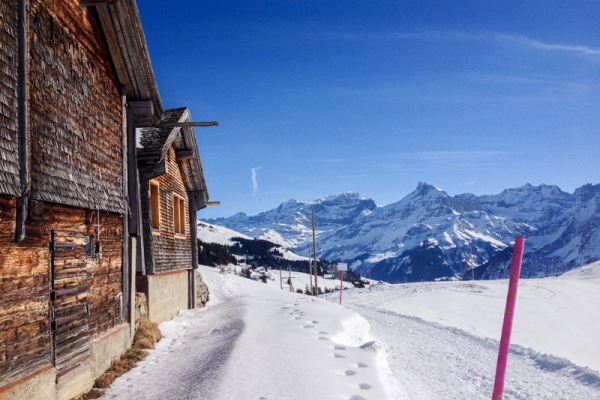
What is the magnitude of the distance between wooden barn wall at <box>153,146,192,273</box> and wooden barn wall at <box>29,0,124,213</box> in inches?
154

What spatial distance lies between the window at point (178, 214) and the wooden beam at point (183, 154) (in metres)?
1.23

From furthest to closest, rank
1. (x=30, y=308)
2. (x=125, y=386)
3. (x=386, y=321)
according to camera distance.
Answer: (x=386, y=321), (x=125, y=386), (x=30, y=308)

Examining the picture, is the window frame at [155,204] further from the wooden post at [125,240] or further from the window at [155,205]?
the wooden post at [125,240]

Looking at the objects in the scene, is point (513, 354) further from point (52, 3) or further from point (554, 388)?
point (52, 3)

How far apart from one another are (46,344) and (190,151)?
10.5 m

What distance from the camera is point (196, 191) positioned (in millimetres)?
18750

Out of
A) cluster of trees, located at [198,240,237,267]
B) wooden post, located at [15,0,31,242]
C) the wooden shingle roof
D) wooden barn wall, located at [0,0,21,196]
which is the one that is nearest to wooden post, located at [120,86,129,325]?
the wooden shingle roof

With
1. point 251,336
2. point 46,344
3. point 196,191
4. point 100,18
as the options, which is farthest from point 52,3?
point 196,191

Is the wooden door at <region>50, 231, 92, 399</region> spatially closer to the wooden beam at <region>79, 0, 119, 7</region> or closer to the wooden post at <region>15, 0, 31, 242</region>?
the wooden post at <region>15, 0, 31, 242</region>

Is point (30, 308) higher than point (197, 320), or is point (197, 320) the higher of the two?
point (30, 308)

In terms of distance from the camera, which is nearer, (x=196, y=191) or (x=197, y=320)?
(x=197, y=320)

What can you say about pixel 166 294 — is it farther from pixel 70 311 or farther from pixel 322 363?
pixel 322 363

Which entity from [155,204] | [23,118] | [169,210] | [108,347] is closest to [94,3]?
[23,118]

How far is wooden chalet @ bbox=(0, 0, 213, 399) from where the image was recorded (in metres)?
5.51
